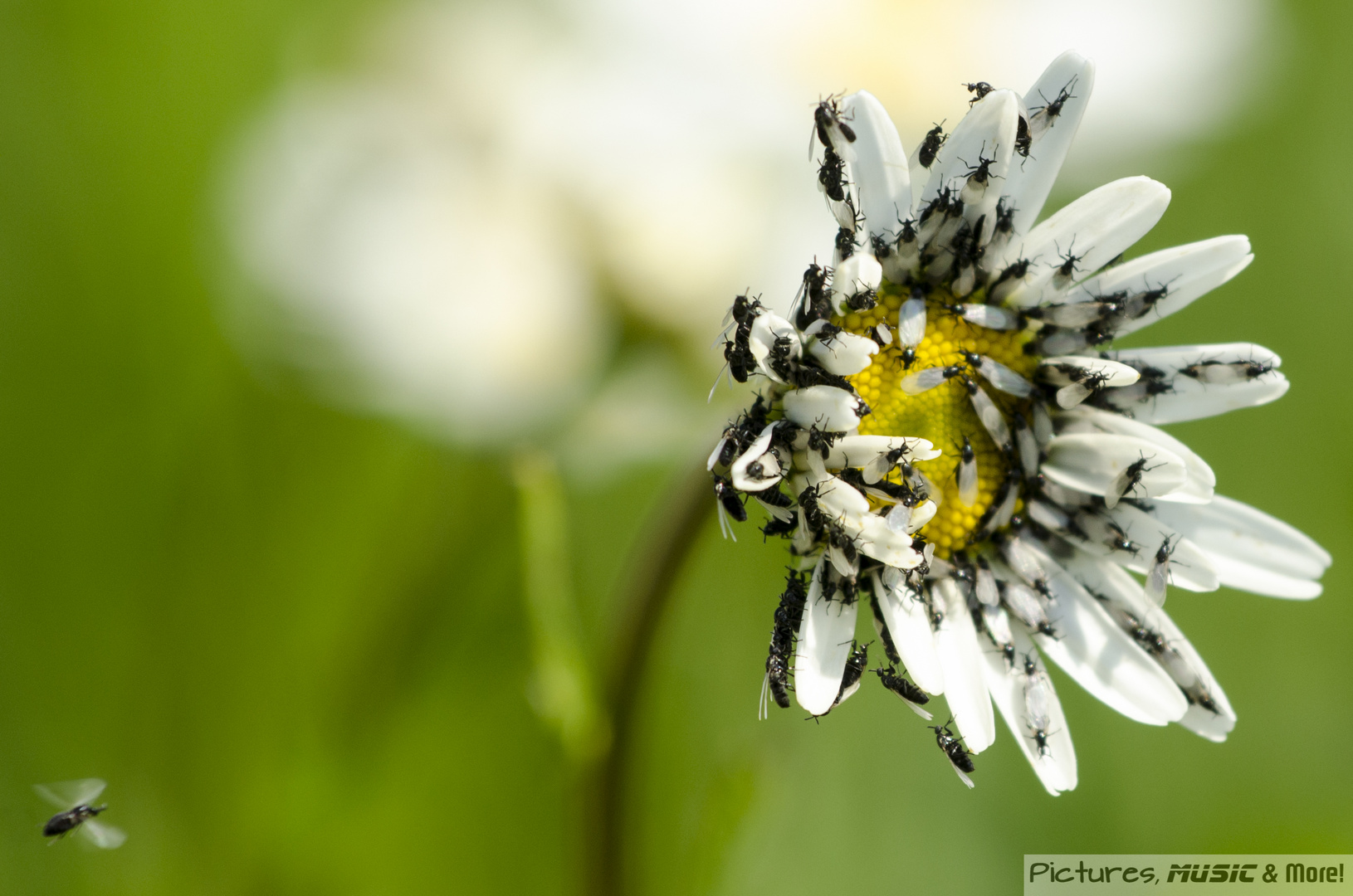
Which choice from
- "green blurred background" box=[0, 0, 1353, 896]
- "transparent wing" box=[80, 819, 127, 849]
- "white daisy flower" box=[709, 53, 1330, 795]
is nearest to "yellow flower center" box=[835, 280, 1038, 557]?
"white daisy flower" box=[709, 53, 1330, 795]

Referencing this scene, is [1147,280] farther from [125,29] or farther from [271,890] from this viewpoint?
[125,29]

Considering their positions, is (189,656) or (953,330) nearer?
(953,330)

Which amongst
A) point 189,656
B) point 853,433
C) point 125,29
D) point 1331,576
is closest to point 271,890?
point 189,656

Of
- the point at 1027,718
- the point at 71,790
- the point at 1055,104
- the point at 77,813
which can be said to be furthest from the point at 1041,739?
the point at 71,790

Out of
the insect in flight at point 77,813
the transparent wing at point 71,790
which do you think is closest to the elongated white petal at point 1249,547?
the insect in flight at point 77,813

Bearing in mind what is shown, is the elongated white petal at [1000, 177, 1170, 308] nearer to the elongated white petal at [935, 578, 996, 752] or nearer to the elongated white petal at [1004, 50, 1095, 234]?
the elongated white petal at [1004, 50, 1095, 234]

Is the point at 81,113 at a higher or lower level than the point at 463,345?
higher

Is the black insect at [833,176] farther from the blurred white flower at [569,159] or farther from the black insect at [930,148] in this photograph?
the blurred white flower at [569,159]
